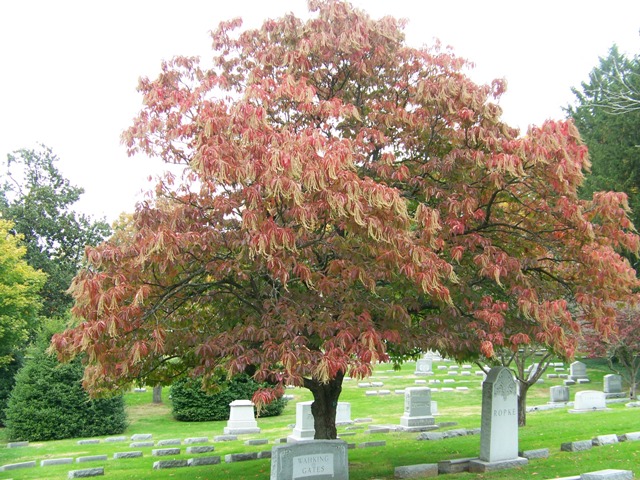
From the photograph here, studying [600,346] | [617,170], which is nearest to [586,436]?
[600,346]

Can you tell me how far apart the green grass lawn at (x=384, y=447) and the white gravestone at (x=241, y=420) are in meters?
0.56

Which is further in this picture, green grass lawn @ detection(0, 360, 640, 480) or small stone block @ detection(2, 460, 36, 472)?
small stone block @ detection(2, 460, 36, 472)

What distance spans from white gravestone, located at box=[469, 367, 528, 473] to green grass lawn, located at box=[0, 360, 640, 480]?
34cm

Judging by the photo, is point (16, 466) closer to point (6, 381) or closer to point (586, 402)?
point (6, 381)

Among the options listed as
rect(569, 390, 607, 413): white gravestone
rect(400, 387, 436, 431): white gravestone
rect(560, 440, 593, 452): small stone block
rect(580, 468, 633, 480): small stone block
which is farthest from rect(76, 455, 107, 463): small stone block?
rect(569, 390, 607, 413): white gravestone

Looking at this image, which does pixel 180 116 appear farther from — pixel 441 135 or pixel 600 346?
pixel 600 346

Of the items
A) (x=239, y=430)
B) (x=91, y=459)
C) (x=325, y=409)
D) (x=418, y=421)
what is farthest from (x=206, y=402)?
(x=325, y=409)

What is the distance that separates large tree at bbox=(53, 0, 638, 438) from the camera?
737 centimetres

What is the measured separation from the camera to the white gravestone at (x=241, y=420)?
21.5 m

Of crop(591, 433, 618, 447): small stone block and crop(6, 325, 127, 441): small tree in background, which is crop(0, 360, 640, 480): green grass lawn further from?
crop(6, 325, 127, 441): small tree in background

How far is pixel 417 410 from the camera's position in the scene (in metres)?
20.9

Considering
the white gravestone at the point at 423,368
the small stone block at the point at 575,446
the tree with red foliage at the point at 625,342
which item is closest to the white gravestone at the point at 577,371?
the tree with red foliage at the point at 625,342

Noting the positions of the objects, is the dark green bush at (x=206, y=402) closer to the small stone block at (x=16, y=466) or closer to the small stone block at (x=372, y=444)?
the small stone block at (x=372, y=444)

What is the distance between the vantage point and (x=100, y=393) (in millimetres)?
10094
